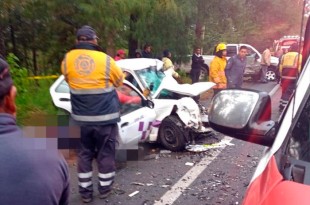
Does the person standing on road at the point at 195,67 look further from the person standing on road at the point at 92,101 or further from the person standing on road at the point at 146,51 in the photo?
the person standing on road at the point at 92,101

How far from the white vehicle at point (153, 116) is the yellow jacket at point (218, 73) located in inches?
69.1

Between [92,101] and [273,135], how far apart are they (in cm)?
270

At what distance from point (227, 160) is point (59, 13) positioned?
5.75 m

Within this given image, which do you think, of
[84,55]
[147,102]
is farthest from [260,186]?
[147,102]

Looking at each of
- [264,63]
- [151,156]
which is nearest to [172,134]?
[151,156]

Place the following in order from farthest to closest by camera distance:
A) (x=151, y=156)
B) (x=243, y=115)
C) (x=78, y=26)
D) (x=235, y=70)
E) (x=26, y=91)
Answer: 1. (x=78, y=26)
2. (x=235, y=70)
3. (x=26, y=91)
4. (x=151, y=156)
5. (x=243, y=115)

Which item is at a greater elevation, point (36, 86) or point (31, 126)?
point (31, 126)

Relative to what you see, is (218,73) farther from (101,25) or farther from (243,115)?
(243,115)

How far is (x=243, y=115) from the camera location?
212 cm

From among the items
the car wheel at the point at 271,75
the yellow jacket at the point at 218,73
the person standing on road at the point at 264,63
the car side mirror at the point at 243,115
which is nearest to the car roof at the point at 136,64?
the yellow jacket at the point at 218,73

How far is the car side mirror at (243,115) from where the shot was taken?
6.97 ft

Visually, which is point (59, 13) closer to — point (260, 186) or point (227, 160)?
point (227, 160)

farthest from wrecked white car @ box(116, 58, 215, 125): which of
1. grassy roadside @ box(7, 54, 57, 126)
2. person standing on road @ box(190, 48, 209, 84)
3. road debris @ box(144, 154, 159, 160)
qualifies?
person standing on road @ box(190, 48, 209, 84)

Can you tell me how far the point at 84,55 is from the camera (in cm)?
455
